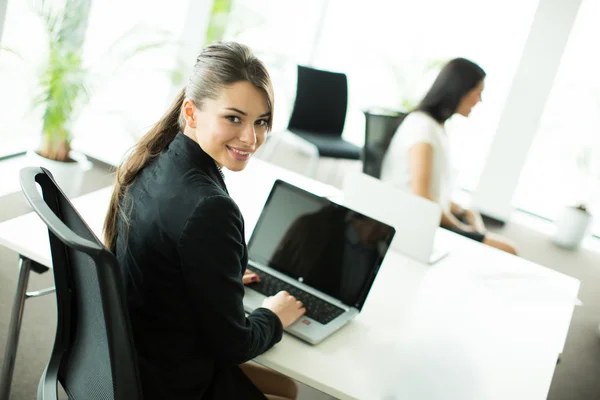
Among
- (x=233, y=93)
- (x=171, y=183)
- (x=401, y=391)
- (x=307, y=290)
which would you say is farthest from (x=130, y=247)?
(x=401, y=391)

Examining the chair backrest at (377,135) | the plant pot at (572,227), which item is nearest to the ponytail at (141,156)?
the chair backrest at (377,135)

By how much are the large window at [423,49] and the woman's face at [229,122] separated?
4313 millimetres

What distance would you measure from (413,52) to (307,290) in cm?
449

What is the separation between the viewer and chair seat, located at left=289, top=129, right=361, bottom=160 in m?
4.19

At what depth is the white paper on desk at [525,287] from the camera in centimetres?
215

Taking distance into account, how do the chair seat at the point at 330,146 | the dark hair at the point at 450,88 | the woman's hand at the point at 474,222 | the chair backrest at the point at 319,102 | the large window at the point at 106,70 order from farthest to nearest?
the chair backrest at the point at 319,102
the chair seat at the point at 330,146
the large window at the point at 106,70
the woman's hand at the point at 474,222
the dark hair at the point at 450,88

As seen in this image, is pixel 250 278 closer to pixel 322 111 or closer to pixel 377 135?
pixel 377 135

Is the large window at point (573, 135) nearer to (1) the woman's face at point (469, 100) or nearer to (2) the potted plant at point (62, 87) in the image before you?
(1) the woman's face at point (469, 100)

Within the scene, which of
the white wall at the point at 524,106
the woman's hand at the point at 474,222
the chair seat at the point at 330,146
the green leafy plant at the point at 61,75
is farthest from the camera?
the white wall at the point at 524,106

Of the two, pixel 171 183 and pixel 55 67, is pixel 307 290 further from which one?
pixel 55 67

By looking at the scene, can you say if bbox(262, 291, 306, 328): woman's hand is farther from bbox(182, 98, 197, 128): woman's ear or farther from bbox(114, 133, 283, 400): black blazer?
bbox(182, 98, 197, 128): woman's ear

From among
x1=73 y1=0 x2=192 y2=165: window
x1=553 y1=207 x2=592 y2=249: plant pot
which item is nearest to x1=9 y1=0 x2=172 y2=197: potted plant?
x1=73 y1=0 x2=192 y2=165: window

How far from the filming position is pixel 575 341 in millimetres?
3590

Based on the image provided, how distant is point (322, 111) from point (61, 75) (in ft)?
6.41
